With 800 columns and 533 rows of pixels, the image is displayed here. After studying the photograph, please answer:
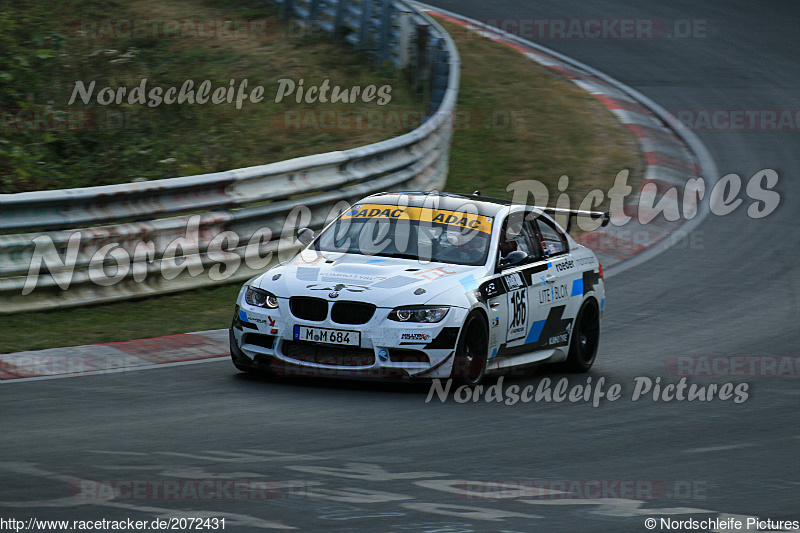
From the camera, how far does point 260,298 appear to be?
9.02 m

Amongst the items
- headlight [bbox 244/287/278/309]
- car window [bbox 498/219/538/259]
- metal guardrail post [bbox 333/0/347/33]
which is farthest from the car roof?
metal guardrail post [bbox 333/0/347/33]

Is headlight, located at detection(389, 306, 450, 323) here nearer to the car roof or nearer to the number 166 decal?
the number 166 decal

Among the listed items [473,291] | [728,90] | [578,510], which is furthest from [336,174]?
A: [728,90]

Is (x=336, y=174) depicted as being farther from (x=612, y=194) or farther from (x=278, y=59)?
(x=278, y=59)

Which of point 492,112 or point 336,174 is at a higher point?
point 336,174

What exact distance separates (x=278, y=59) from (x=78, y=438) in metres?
14.9

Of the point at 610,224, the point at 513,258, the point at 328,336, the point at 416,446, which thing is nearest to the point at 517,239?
the point at 513,258

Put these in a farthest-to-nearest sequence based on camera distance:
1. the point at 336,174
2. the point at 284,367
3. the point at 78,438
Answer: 1. the point at 336,174
2. the point at 284,367
3. the point at 78,438

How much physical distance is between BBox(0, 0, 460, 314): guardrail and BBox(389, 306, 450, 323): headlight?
3854 millimetres

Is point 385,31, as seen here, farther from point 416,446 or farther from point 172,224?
point 416,446

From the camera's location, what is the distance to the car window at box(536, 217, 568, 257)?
416 inches

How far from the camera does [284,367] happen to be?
28.9 feet

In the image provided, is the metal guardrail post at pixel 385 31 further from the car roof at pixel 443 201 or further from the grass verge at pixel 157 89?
the car roof at pixel 443 201

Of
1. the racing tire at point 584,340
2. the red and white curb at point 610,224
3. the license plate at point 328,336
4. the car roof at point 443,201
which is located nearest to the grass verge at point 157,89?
the red and white curb at point 610,224
